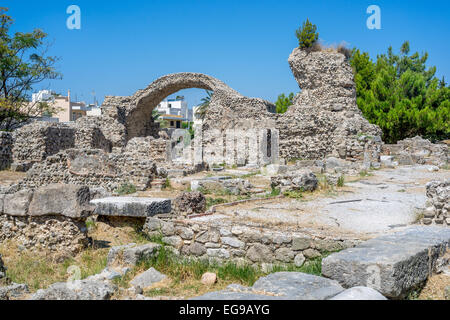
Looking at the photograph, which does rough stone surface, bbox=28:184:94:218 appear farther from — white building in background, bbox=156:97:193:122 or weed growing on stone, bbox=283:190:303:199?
white building in background, bbox=156:97:193:122

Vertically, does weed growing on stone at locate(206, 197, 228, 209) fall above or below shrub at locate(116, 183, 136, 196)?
below

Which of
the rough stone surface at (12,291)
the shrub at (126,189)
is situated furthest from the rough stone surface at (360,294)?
the shrub at (126,189)

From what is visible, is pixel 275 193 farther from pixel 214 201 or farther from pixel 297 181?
pixel 214 201

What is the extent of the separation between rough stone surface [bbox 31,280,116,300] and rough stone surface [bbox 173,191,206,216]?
3301mm

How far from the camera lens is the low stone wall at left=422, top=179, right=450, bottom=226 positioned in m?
5.48

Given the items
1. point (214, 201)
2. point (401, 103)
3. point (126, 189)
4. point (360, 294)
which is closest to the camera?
point (360, 294)

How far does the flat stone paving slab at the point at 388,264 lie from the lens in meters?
3.09

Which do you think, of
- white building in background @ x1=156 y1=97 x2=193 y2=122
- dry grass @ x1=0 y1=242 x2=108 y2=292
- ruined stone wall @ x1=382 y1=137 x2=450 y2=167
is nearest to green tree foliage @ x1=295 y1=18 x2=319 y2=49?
ruined stone wall @ x1=382 y1=137 x2=450 y2=167

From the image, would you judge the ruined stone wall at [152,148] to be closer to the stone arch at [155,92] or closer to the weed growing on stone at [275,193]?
the stone arch at [155,92]

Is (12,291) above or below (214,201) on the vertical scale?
below

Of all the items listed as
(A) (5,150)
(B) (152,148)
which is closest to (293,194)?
(B) (152,148)

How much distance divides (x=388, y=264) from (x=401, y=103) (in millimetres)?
24484

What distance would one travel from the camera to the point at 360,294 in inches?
112
